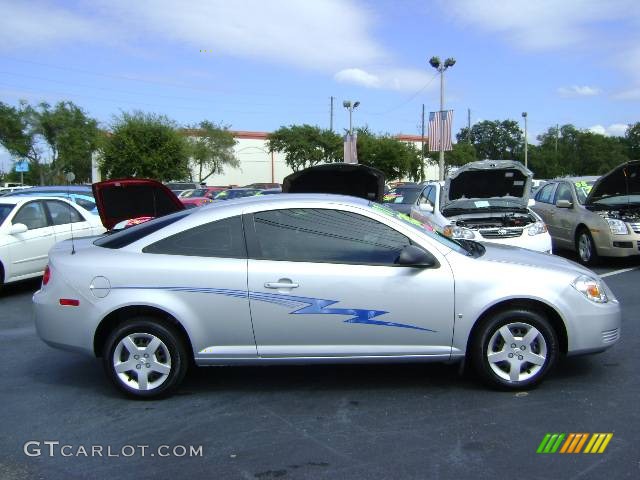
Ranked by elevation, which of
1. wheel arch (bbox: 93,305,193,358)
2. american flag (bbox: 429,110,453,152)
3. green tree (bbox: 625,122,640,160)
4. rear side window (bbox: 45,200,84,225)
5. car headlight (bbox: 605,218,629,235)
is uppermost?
green tree (bbox: 625,122,640,160)

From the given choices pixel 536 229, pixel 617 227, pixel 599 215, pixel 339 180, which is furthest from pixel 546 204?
pixel 339 180

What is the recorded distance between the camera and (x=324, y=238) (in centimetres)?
450

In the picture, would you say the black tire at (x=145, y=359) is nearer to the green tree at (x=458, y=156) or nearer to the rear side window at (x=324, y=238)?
the rear side window at (x=324, y=238)

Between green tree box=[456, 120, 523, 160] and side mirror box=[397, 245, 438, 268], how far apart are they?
9291 cm

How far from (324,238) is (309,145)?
50.5 m

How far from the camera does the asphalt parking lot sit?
3.45 meters

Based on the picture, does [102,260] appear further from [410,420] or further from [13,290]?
[13,290]

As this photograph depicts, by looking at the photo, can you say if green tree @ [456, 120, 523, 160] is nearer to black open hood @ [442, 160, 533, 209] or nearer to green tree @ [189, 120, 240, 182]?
green tree @ [189, 120, 240, 182]

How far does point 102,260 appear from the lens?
4500 mm

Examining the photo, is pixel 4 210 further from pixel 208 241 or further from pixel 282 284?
pixel 282 284

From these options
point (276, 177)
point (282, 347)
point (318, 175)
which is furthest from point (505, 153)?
point (282, 347)

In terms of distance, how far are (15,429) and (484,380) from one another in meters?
3.30

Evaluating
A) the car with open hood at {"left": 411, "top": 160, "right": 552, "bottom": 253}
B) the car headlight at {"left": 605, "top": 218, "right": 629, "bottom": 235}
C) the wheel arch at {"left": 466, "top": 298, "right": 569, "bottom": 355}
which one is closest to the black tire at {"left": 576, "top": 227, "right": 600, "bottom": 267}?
the car headlight at {"left": 605, "top": 218, "right": 629, "bottom": 235}

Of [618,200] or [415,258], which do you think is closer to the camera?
[415,258]
